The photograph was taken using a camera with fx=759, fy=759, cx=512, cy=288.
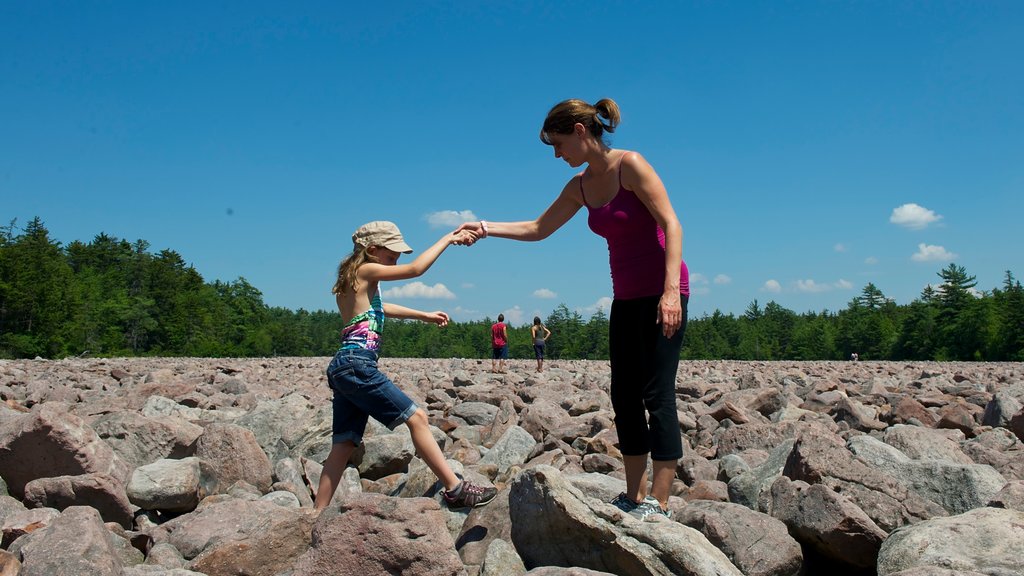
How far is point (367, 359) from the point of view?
408 centimetres

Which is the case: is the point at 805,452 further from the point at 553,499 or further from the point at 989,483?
the point at 553,499

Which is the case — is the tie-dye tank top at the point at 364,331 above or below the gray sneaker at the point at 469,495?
above

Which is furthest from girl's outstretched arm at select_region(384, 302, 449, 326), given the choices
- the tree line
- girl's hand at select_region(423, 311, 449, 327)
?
the tree line

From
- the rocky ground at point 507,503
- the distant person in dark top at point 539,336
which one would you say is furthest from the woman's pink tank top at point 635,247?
the distant person in dark top at point 539,336

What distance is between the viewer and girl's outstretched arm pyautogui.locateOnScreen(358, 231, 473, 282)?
4004 millimetres

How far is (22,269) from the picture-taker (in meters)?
51.0

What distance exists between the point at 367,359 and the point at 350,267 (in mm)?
517

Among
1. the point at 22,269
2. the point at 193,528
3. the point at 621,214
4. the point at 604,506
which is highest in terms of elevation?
the point at 22,269

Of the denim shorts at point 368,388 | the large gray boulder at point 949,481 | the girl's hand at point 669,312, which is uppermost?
the girl's hand at point 669,312

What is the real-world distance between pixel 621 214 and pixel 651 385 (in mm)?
779

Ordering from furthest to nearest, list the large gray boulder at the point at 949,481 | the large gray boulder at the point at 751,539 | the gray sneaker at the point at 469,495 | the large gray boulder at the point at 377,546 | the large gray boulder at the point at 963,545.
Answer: the gray sneaker at the point at 469,495 < the large gray boulder at the point at 949,481 < the large gray boulder at the point at 751,539 < the large gray boulder at the point at 377,546 < the large gray boulder at the point at 963,545

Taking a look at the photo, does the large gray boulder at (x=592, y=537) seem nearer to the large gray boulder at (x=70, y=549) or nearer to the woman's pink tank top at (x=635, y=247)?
the woman's pink tank top at (x=635, y=247)

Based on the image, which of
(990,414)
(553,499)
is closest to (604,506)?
(553,499)

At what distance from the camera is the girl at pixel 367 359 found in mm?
4008
